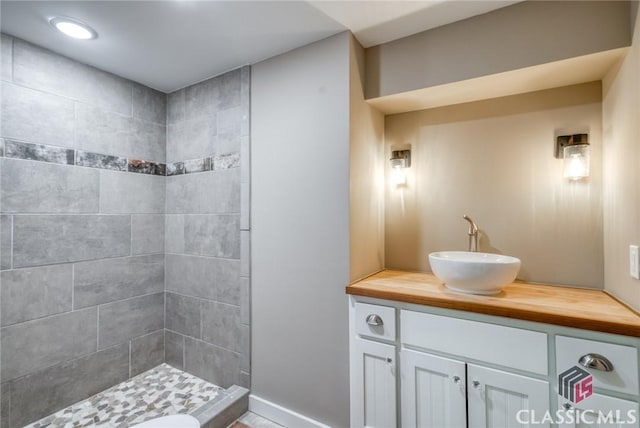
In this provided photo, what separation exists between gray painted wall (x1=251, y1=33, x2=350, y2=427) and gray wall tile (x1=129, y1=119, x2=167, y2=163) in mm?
1006

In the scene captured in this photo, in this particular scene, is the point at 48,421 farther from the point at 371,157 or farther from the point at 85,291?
the point at 371,157

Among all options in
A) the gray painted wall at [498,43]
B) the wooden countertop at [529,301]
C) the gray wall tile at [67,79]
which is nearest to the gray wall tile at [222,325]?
the wooden countertop at [529,301]

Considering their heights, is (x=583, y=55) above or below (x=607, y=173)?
above

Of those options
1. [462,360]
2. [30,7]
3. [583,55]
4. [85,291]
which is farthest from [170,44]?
[462,360]

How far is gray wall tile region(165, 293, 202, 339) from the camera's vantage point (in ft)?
7.67

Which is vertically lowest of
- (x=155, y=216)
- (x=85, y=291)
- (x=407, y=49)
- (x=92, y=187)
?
(x=85, y=291)

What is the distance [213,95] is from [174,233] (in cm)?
116

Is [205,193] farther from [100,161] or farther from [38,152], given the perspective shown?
[38,152]

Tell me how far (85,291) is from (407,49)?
2578 millimetres

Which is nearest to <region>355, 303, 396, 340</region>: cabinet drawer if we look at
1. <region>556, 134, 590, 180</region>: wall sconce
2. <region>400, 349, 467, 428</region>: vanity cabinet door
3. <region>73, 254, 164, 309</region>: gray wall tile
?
<region>400, 349, 467, 428</region>: vanity cabinet door

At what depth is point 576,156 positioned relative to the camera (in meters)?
1.55

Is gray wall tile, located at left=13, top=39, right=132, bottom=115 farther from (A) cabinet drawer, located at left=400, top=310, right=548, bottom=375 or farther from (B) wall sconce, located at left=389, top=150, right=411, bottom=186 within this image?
(A) cabinet drawer, located at left=400, top=310, right=548, bottom=375

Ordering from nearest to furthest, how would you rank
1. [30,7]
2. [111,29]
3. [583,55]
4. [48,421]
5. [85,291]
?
[583,55] < [30,7] < [111,29] < [48,421] < [85,291]

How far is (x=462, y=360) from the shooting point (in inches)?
53.5
